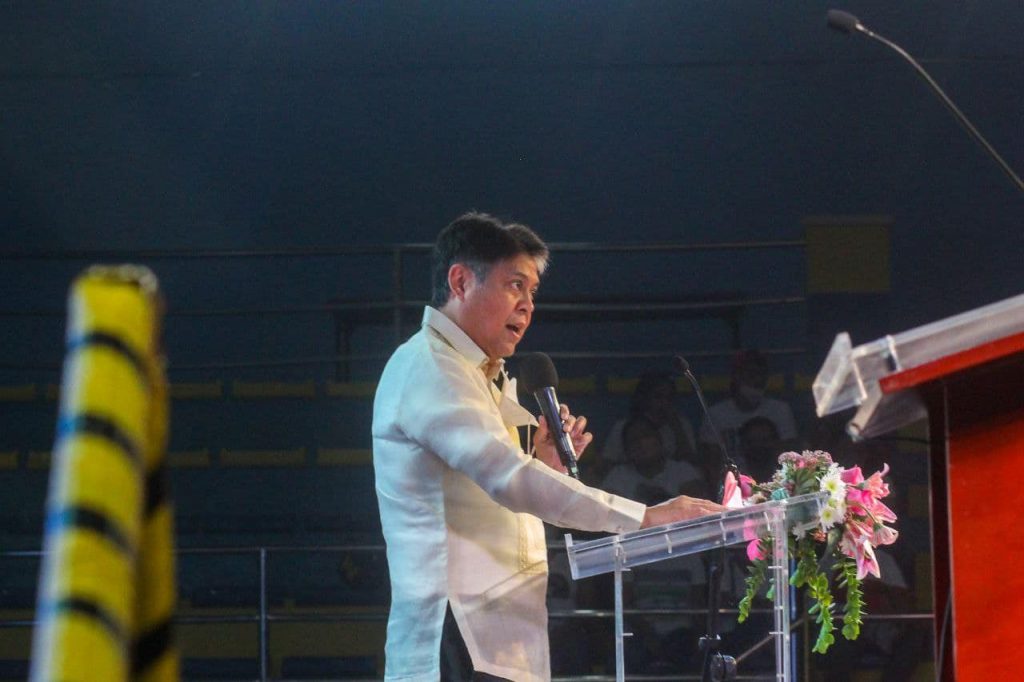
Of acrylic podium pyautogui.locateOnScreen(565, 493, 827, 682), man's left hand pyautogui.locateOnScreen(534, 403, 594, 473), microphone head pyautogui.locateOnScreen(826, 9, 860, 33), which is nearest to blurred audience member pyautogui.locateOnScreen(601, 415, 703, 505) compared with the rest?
microphone head pyautogui.locateOnScreen(826, 9, 860, 33)

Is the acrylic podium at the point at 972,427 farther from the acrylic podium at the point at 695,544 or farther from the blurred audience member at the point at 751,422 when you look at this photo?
the blurred audience member at the point at 751,422

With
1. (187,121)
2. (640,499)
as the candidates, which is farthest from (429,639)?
(187,121)

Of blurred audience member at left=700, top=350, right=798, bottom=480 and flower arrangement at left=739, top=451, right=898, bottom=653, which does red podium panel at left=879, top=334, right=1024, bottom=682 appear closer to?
flower arrangement at left=739, top=451, right=898, bottom=653

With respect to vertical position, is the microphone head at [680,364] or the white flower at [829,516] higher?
the microphone head at [680,364]

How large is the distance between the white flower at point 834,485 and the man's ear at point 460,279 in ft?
2.55

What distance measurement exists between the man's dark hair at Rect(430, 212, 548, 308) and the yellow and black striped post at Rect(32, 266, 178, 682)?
1876 mm

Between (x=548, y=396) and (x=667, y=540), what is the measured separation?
2.03 ft

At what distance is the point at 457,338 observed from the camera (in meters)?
2.60

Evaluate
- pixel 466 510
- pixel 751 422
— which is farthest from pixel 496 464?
pixel 751 422

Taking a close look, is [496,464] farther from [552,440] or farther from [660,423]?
[660,423]

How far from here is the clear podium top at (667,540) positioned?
7.00ft

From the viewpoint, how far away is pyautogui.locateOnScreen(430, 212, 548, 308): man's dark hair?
2.64 metres

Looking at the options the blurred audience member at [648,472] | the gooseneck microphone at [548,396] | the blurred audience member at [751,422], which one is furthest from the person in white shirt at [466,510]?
the blurred audience member at [751,422]

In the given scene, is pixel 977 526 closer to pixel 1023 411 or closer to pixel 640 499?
pixel 1023 411
